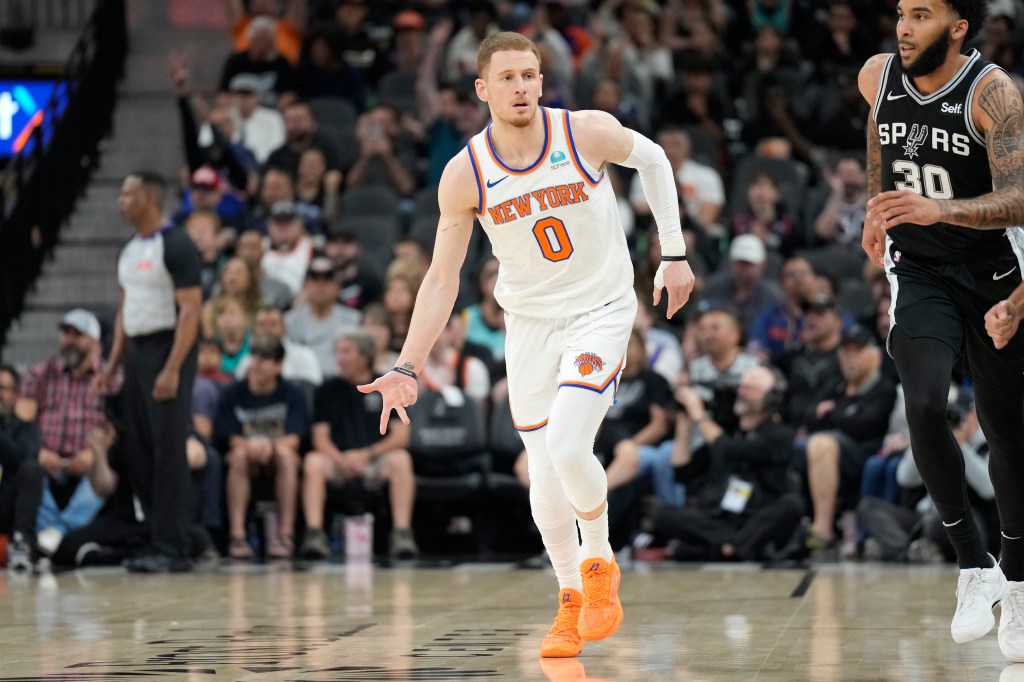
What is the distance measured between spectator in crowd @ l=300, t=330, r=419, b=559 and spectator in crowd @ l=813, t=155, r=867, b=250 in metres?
4.16

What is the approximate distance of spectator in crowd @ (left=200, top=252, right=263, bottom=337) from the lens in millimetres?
12297

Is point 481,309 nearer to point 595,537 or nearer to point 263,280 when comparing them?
point 263,280

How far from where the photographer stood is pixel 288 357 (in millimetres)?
12016

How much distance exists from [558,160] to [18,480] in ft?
20.5

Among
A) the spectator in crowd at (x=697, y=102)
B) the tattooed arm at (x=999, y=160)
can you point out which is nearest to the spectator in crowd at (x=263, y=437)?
the spectator in crowd at (x=697, y=102)

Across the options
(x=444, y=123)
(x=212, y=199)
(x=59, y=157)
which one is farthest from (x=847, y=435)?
(x=59, y=157)

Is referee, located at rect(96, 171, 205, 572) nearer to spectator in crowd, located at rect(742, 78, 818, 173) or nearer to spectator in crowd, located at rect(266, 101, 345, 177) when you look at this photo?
spectator in crowd, located at rect(266, 101, 345, 177)

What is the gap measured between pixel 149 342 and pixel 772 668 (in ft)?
19.3

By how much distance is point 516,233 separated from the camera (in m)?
5.91

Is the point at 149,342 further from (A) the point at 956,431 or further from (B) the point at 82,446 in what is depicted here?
(A) the point at 956,431

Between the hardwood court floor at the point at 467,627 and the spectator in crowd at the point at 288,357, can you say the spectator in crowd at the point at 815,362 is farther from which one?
the spectator in crowd at the point at 288,357

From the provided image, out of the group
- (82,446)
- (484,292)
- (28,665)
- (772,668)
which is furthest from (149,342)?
(772,668)

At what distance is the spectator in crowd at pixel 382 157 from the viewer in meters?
13.9

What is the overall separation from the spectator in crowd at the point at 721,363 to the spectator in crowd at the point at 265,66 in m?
5.89
